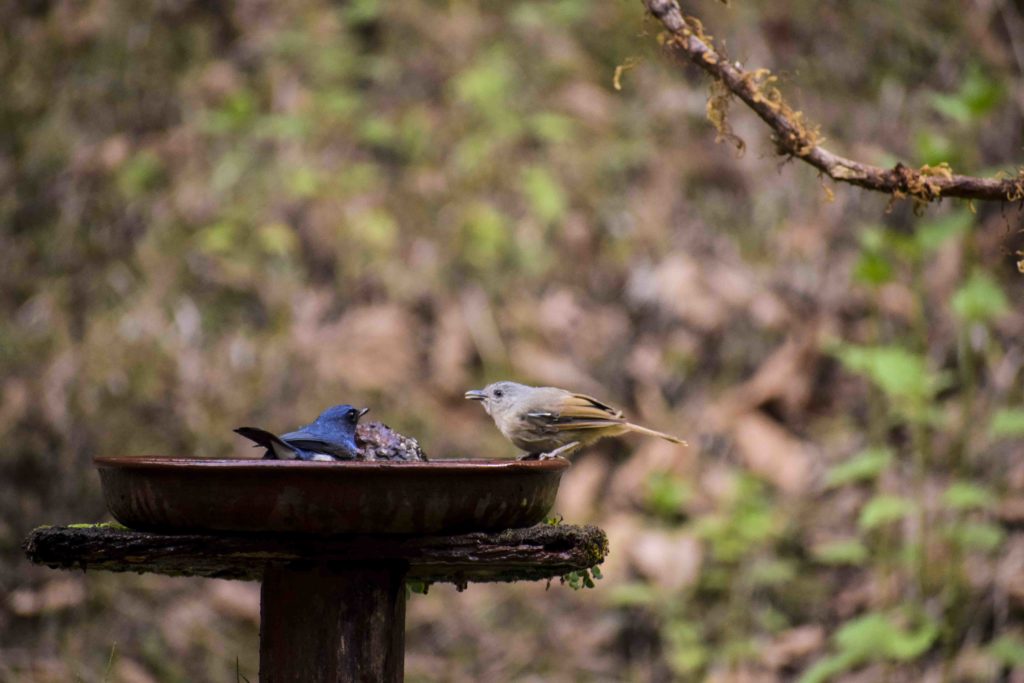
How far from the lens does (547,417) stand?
12.3ft

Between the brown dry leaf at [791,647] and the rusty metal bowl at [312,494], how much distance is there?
353cm

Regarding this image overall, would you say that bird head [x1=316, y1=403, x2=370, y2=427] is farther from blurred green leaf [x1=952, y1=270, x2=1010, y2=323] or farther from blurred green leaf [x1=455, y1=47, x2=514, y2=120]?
blurred green leaf [x1=455, y1=47, x2=514, y2=120]

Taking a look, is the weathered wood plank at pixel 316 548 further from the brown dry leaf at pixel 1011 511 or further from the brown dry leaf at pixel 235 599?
the brown dry leaf at pixel 1011 511

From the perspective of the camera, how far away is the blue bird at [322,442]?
107 inches

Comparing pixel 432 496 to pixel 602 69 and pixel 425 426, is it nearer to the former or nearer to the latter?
pixel 425 426

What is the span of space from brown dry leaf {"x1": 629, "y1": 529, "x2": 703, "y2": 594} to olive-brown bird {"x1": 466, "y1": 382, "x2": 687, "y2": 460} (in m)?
2.15

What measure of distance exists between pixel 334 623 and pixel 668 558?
11.4 ft

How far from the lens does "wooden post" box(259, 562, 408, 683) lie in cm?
262

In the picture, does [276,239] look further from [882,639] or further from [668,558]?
[882,639]

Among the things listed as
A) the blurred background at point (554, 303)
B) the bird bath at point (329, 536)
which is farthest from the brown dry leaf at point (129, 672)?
the bird bath at point (329, 536)

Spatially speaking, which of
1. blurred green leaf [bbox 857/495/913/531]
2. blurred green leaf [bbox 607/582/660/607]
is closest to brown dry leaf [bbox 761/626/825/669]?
blurred green leaf [bbox 607/582/660/607]

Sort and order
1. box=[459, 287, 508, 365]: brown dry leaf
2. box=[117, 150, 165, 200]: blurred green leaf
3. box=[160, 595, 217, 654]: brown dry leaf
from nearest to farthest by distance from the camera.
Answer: box=[160, 595, 217, 654]: brown dry leaf → box=[459, 287, 508, 365]: brown dry leaf → box=[117, 150, 165, 200]: blurred green leaf

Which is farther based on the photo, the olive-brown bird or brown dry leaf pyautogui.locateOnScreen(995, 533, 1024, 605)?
brown dry leaf pyautogui.locateOnScreen(995, 533, 1024, 605)

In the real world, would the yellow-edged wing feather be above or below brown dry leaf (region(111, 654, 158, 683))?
above
